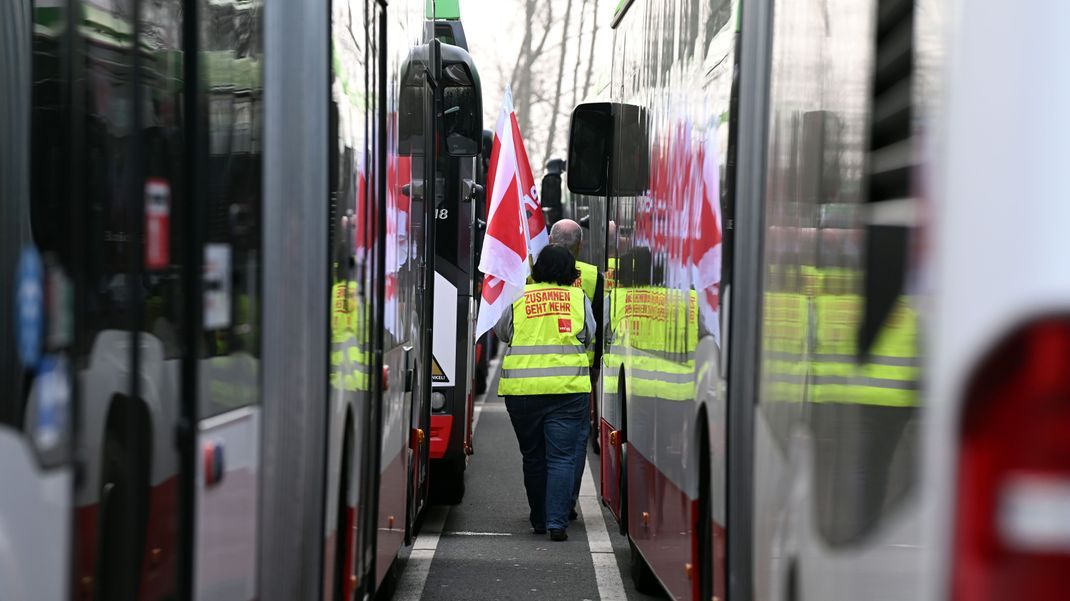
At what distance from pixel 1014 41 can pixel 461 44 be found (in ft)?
34.0

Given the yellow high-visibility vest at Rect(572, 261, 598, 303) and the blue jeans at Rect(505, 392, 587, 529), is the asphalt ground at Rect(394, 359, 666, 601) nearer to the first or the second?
the blue jeans at Rect(505, 392, 587, 529)

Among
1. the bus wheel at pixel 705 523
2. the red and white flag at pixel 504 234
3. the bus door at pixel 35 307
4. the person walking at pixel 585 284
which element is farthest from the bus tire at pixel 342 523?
the person walking at pixel 585 284

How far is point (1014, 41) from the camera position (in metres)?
Answer: 1.61

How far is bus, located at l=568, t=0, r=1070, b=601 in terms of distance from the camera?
161 cm

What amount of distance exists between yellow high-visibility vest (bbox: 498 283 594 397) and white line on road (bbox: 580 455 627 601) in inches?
40.7

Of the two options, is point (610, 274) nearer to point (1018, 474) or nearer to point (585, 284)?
point (585, 284)

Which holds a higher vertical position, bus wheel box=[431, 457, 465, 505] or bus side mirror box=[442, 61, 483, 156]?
bus side mirror box=[442, 61, 483, 156]

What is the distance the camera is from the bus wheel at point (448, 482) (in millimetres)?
10812

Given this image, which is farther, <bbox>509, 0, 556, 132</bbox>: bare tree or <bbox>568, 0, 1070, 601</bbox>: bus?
<bbox>509, 0, 556, 132</bbox>: bare tree

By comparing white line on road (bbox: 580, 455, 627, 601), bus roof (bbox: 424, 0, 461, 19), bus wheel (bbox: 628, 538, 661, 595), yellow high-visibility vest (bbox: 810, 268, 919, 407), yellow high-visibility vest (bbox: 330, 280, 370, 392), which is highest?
bus roof (bbox: 424, 0, 461, 19)

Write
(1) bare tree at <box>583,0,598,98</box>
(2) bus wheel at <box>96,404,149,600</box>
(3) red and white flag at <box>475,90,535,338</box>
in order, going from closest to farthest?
(2) bus wheel at <box>96,404,149,600</box> → (3) red and white flag at <box>475,90,535,338</box> → (1) bare tree at <box>583,0,598,98</box>

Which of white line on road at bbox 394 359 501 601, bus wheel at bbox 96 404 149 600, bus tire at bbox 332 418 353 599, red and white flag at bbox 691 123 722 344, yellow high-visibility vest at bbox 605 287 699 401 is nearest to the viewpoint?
bus wheel at bbox 96 404 149 600

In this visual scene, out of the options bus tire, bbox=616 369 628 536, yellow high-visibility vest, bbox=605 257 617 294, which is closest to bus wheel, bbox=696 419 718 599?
bus tire, bbox=616 369 628 536

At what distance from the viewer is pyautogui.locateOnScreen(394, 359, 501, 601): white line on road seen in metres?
8.25
